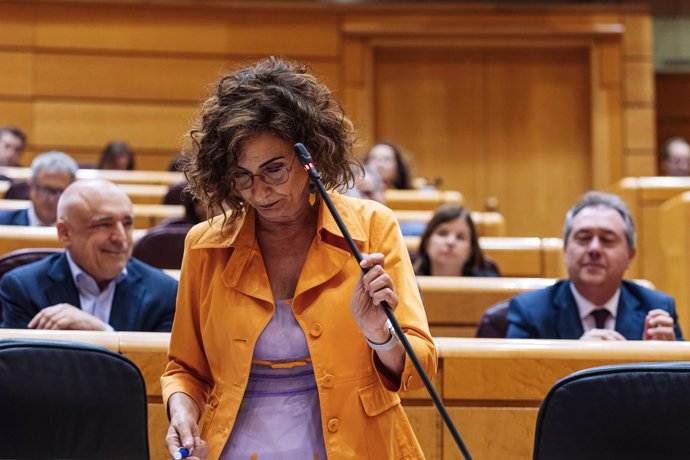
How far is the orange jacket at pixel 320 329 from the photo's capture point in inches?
51.1

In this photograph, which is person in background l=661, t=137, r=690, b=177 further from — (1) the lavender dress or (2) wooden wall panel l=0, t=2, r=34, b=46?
(1) the lavender dress

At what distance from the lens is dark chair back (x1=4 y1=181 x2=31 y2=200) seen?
4.64 meters

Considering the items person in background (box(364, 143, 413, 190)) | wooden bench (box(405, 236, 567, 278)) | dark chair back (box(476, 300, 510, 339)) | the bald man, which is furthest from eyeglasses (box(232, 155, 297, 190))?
person in background (box(364, 143, 413, 190))

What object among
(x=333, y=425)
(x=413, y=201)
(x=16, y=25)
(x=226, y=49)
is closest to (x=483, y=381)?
(x=333, y=425)

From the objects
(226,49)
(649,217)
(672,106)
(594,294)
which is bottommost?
(594,294)

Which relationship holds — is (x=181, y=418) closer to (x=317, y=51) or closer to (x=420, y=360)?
(x=420, y=360)

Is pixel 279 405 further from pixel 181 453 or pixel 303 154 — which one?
pixel 303 154

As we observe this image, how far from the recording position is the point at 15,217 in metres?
3.85

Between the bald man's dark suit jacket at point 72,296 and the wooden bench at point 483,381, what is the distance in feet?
1.53

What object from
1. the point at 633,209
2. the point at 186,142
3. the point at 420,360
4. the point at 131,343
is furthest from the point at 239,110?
the point at 633,209

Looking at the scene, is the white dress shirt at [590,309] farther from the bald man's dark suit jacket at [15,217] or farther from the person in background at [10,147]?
the person in background at [10,147]

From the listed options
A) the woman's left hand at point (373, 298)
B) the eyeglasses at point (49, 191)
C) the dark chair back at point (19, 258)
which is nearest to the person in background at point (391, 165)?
the eyeglasses at point (49, 191)

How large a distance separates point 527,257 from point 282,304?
245 cm

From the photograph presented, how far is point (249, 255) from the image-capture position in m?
1.38
